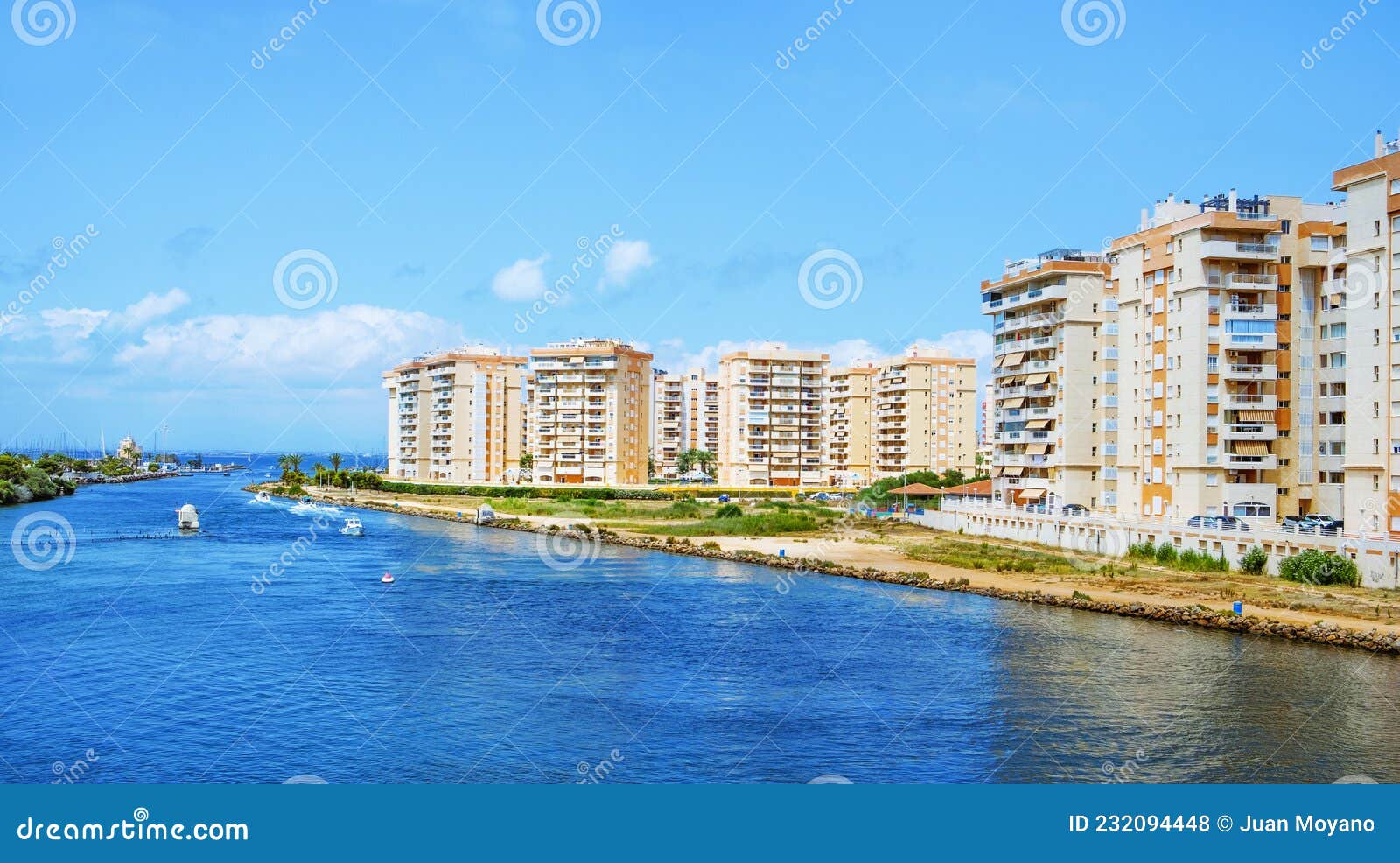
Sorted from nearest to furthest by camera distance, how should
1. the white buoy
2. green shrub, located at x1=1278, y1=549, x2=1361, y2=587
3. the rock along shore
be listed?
the rock along shore
green shrub, located at x1=1278, y1=549, x2=1361, y2=587
the white buoy

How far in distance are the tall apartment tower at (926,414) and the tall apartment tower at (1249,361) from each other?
2245 inches

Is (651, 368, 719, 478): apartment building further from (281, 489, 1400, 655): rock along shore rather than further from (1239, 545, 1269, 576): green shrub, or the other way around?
(1239, 545, 1269, 576): green shrub

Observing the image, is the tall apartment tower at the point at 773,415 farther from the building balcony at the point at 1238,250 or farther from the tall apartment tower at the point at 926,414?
the building balcony at the point at 1238,250

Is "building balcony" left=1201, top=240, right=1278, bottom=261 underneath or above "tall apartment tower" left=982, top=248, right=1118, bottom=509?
above

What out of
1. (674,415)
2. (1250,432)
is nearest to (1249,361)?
(1250,432)

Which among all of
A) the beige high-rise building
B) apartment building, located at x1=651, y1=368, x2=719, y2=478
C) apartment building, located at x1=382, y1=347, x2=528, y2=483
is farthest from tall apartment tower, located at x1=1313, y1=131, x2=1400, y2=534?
apartment building, located at x1=651, y1=368, x2=719, y2=478

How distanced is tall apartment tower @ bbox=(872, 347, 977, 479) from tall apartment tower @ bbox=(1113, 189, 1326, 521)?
57.0 m

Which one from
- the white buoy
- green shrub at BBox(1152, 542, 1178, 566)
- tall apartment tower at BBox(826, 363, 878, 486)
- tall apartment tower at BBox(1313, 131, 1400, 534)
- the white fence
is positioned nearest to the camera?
the white fence

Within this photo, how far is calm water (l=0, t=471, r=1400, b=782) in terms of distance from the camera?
66.0 ft

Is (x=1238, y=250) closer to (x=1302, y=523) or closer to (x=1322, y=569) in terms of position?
(x=1302, y=523)

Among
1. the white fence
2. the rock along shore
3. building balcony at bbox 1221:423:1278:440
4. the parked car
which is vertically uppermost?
building balcony at bbox 1221:423:1278:440

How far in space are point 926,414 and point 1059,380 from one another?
4857 centimetres

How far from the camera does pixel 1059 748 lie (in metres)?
21.2

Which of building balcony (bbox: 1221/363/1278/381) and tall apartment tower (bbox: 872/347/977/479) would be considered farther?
tall apartment tower (bbox: 872/347/977/479)
